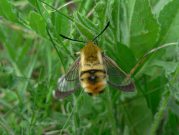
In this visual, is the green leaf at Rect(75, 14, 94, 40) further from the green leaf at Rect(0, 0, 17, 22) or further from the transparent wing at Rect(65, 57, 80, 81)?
the green leaf at Rect(0, 0, 17, 22)

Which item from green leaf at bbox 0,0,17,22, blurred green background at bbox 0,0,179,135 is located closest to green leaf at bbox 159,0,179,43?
blurred green background at bbox 0,0,179,135

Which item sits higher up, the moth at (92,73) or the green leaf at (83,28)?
the green leaf at (83,28)

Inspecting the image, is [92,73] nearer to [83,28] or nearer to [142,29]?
[83,28]

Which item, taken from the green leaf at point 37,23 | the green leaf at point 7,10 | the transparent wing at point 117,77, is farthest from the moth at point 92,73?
the green leaf at point 7,10

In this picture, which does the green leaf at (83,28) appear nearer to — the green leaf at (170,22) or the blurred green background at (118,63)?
the blurred green background at (118,63)

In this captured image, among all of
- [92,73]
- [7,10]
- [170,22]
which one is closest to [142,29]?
[170,22]
